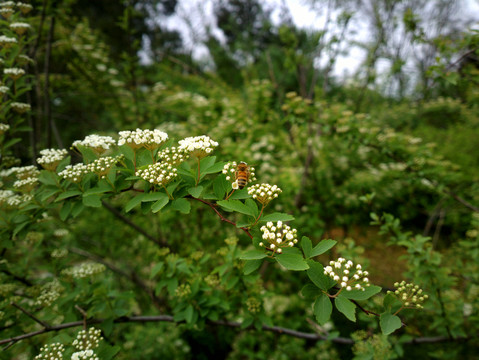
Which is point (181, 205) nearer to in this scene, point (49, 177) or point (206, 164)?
point (206, 164)

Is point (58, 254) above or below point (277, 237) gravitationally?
below

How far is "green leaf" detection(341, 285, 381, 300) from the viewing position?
2.85 feet

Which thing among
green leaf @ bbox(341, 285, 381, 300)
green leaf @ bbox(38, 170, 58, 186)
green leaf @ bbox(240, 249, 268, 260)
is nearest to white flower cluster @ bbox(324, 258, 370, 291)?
green leaf @ bbox(341, 285, 381, 300)

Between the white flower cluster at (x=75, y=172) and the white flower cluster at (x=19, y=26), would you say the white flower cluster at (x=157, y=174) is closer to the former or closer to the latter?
the white flower cluster at (x=75, y=172)

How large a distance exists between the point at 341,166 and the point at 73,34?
6.42 m

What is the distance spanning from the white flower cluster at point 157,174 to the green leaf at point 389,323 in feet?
3.06

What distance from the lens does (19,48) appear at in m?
A: 1.80

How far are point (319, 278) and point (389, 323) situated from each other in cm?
27

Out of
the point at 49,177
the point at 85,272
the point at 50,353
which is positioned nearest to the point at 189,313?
the point at 50,353

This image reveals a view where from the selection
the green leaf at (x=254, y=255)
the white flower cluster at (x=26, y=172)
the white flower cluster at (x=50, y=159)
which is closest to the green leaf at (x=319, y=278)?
the green leaf at (x=254, y=255)

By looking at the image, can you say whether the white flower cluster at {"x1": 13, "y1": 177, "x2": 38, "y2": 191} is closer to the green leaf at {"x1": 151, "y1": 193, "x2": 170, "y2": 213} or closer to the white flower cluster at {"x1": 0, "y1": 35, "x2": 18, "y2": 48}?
the green leaf at {"x1": 151, "y1": 193, "x2": 170, "y2": 213}

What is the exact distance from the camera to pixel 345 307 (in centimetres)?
85

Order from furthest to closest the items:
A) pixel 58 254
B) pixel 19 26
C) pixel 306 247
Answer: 1. pixel 58 254
2. pixel 19 26
3. pixel 306 247

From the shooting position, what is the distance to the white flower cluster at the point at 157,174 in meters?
1.04
